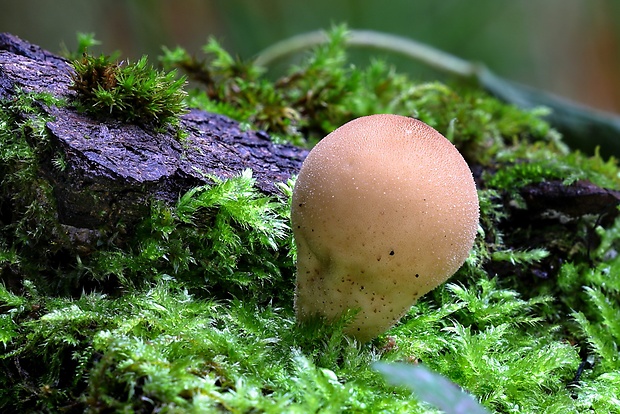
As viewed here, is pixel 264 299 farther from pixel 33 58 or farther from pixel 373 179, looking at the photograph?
pixel 33 58

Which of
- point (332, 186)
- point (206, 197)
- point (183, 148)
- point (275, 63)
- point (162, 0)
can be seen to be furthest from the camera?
point (162, 0)

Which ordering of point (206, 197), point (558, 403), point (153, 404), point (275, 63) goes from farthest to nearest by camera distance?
point (275, 63)
point (206, 197)
point (558, 403)
point (153, 404)

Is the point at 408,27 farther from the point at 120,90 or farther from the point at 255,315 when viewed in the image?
the point at 255,315

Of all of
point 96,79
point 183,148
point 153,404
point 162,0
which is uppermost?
point 162,0

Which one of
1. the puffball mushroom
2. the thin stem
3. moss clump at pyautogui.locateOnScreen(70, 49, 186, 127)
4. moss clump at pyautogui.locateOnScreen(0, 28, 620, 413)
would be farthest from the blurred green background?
the puffball mushroom

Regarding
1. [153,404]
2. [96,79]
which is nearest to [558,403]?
[153,404]

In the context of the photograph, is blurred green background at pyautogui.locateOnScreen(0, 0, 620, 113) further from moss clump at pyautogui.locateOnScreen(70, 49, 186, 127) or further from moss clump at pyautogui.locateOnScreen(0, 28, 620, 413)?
moss clump at pyautogui.locateOnScreen(70, 49, 186, 127)

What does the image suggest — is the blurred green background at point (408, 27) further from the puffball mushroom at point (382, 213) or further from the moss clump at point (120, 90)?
the puffball mushroom at point (382, 213)
